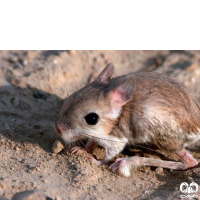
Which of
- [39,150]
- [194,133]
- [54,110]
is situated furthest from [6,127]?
[194,133]

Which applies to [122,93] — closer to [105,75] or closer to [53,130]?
[105,75]

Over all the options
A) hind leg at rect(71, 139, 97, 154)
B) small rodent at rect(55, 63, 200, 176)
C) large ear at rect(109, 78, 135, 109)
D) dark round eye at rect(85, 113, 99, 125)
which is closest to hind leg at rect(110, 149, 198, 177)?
small rodent at rect(55, 63, 200, 176)

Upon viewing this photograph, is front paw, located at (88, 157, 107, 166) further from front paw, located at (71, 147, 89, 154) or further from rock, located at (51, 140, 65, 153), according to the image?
rock, located at (51, 140, 65, 153)

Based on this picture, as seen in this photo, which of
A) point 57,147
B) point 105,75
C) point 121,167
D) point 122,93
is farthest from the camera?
point 105,75

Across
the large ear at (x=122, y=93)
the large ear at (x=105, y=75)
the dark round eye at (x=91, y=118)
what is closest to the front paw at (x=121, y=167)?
the dark round eye at (x=91, y=118)

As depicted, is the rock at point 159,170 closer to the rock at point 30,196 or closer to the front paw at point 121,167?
the front paw at point 121,167

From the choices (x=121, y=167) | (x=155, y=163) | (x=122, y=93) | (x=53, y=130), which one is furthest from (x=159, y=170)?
(x=53, y=130)

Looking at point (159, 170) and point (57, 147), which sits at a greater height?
point (57, 147)
